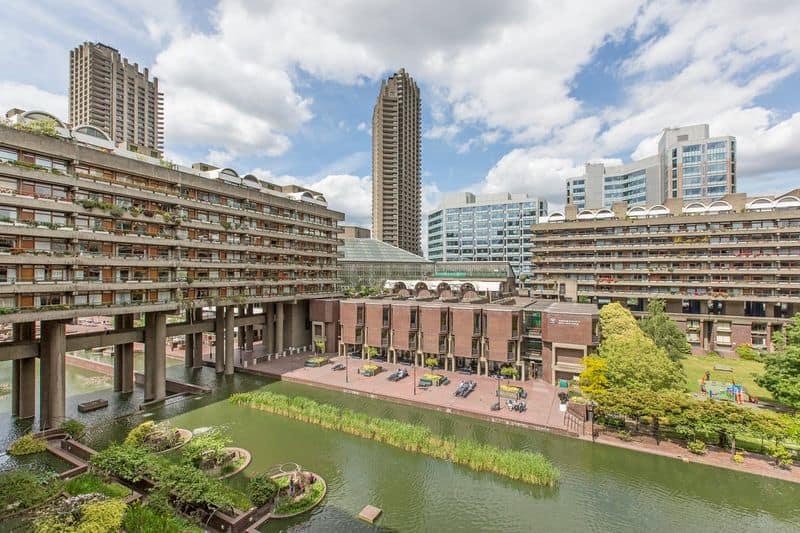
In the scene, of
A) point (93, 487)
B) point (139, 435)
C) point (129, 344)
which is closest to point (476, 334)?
point (139, 435)

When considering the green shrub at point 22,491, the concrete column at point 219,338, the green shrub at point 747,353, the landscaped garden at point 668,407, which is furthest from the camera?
the green shrub at point 747,353

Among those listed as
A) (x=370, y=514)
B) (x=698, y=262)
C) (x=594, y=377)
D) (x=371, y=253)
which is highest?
(x=371, y=253)

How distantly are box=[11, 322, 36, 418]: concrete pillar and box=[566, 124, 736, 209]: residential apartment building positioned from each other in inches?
5672

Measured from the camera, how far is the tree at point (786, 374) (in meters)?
35.8

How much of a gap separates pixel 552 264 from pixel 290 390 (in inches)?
2502

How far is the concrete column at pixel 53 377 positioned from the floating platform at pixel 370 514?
30040mm

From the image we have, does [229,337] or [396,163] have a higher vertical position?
[396,163]

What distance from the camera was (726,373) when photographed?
5559cm

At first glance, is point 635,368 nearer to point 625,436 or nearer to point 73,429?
point 625,436

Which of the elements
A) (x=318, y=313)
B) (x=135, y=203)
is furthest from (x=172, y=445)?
(x=318, y=313)

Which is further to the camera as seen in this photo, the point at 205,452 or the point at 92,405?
the point at 92,405

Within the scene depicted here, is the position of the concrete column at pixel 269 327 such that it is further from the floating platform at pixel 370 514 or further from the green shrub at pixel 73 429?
the floating platform at pixel 370 514

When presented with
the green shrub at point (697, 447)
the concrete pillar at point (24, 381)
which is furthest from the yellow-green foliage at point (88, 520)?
the green shrub at point (697, 447)

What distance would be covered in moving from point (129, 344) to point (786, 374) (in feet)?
226
